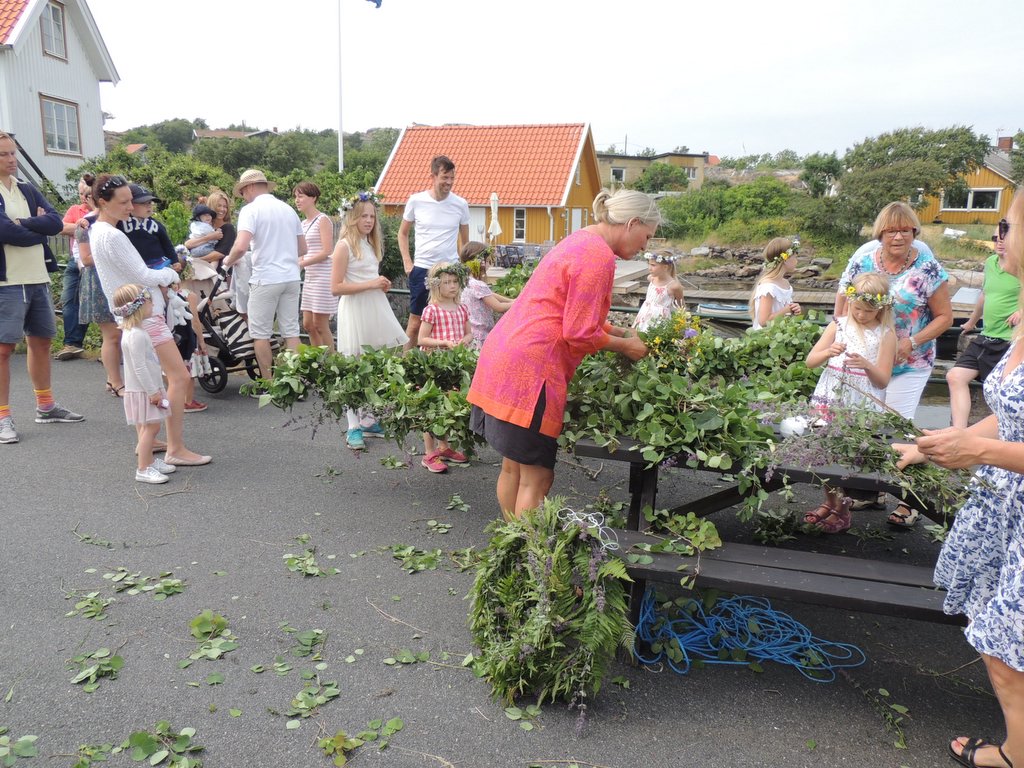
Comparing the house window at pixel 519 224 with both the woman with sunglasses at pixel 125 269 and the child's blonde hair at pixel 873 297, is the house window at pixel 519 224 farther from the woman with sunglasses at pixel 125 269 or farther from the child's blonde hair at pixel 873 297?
the child's blonde hair at pixel 873 297

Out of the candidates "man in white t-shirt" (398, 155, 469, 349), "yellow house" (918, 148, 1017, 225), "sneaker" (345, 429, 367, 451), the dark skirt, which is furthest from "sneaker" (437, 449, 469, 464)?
"yellow house" (918, 148, 1017, 225)

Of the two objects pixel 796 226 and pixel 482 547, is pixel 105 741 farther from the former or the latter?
pixel 796 226

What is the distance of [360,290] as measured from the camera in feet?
19.1

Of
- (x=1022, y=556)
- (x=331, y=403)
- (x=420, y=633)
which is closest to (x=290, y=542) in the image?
(x=331, y=403)

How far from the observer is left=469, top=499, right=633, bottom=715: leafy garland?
2883mm

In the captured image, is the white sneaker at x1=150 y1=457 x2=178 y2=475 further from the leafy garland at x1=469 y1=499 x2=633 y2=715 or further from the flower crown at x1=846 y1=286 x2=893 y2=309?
the flower crown at x1=846 y1=286 x2=893 y2=309

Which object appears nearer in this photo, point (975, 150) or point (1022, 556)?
point (1022, 556)

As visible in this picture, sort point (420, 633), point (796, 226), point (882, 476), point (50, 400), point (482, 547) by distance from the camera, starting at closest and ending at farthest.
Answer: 1. point (882, 476)
2. point (420, 633)
3. point (482, 547)
4. point (50, 400)
5. point (796, 226)

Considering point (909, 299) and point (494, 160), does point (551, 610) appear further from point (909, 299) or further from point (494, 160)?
point (494, 160)

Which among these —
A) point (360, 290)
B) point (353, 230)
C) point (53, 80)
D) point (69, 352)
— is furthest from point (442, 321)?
point (53, 80)

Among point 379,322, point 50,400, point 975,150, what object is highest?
point 975,150

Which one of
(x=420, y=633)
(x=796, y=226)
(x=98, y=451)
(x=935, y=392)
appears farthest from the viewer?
(x=796, y=226)

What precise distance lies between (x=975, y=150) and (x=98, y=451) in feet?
146

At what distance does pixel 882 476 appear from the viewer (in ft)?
10.4
